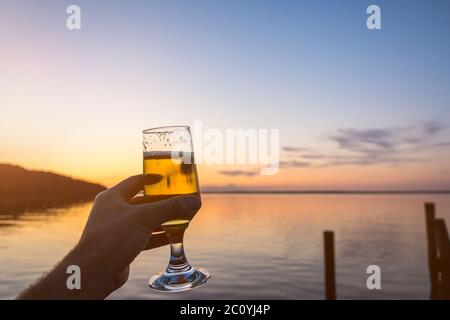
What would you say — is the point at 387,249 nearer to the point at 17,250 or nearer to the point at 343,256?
the point at 343,256

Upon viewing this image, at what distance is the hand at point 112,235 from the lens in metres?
2.18

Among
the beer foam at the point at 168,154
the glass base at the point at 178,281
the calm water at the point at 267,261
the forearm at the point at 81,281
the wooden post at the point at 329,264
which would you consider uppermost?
the beer foam at the point at 168,154

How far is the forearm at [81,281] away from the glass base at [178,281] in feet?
0.98

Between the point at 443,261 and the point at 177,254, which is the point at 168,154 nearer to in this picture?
the point at 177,254

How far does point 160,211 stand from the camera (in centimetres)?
227

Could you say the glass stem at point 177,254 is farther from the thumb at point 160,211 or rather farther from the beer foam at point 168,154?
the beer foam at point 168,154

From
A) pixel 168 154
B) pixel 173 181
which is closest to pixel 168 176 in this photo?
pixel 173 181

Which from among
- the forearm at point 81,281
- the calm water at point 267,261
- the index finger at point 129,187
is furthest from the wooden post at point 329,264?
the forearm at point 81,281

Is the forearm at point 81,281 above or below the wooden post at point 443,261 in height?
above

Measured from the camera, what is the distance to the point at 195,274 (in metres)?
2.55

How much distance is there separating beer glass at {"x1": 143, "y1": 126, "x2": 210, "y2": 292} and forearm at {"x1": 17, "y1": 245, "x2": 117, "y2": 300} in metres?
0.34

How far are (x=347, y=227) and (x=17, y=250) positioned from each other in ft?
134

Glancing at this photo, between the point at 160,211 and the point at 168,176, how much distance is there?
1.15ft
